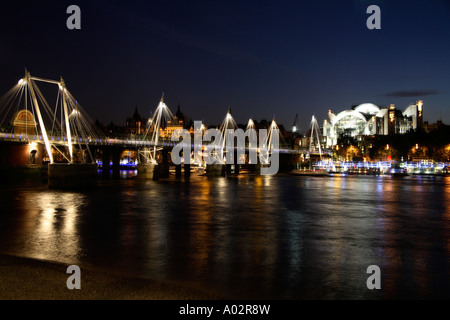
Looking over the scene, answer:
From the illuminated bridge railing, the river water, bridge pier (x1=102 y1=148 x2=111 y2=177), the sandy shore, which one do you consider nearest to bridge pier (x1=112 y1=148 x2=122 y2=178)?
bridge pier (x1=102 y1=148 x2=111 y2=177)

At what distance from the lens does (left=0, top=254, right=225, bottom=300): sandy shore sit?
8312 mm

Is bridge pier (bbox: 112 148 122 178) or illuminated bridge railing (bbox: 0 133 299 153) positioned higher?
illuminated bridge railing (bbox: 0 133 299 153)

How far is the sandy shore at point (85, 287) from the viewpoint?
8312 millimetres

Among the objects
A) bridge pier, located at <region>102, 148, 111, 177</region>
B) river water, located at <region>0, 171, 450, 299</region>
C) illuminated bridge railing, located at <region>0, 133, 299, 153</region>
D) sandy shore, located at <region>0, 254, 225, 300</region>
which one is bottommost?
river water, located at <region>0, 171, 450, 299</region>

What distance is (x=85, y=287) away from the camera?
8898 mm

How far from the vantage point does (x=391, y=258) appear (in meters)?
12.2

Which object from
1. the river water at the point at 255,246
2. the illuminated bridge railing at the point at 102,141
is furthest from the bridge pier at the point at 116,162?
the river water at the point at 255,246

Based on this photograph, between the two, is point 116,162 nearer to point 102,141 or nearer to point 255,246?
point 102,141

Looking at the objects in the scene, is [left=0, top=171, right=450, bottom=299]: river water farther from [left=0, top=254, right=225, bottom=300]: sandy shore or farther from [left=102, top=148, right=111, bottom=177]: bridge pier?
[left=102, top=148, right=111, bottom=177]: bridge pier
